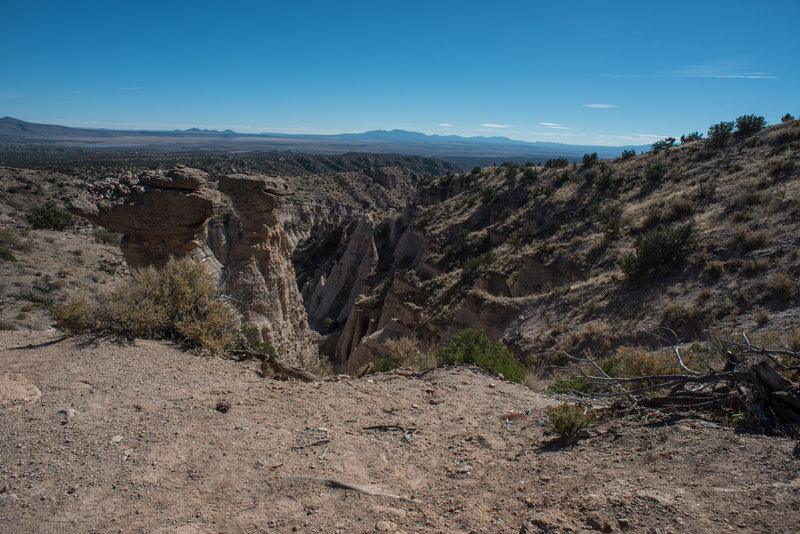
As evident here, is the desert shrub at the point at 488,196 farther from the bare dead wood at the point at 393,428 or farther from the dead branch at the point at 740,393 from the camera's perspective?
the bare dead wood at the point at 393,428

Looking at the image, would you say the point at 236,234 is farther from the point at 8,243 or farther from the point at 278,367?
the point at 8,243

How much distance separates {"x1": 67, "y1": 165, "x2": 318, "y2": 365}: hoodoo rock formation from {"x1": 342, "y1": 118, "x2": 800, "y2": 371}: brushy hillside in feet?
19.2

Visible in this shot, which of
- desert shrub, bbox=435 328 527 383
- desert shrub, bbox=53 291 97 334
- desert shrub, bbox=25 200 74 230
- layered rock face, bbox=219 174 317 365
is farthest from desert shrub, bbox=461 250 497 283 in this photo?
desert shrub, bbox=25 200 74 230

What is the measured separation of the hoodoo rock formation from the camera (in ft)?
33.5

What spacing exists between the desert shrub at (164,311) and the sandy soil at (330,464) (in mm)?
761

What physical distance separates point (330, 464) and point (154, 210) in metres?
9.36

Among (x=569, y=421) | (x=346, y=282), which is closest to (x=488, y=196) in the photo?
(x=346, y=282)

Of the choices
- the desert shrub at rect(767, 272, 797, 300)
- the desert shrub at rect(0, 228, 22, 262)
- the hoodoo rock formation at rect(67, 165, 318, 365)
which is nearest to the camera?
the desert shrub at rect(767, 272, 797, 300)

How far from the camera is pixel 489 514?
3102 millimetres

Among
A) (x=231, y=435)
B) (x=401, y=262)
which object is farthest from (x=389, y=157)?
(x=231, y=435)

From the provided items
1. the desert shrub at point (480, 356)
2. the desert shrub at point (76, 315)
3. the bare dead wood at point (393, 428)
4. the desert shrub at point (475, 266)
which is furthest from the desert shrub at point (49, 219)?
the bare dead wood at point (393, 428)

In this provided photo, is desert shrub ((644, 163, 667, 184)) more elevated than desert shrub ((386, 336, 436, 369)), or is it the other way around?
desert shrub ((644, 163, 667, 184))

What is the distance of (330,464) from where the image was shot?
3943mm

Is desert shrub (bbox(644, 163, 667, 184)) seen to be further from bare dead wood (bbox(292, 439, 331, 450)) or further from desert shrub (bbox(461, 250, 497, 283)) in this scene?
bare dead wood (bbox(292, 439, 331, 450))
